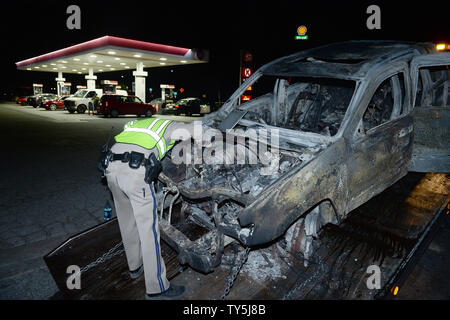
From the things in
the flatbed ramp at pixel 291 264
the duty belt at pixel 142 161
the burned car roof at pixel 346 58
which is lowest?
the flatbed ramp at pixel 291 264

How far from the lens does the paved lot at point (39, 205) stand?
2864 mm

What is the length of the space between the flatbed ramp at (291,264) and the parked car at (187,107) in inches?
771

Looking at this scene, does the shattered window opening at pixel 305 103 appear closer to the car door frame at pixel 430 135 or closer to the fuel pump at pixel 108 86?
the car door frame at pixel 430 135

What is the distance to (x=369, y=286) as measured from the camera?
2.74 metres

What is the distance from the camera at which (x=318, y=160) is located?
257cm

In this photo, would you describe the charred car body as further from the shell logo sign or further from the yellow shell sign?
the yellow shell sign

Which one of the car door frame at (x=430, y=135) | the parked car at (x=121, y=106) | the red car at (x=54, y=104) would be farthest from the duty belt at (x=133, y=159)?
the red car at (x=54, y=104)

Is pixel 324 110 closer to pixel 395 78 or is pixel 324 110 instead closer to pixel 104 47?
pixel 395 78

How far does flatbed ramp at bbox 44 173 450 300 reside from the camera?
2.70 m

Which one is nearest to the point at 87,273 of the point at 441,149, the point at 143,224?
the point at 143,224

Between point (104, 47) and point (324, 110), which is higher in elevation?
point (104, 47)

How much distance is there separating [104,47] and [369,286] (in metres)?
18.7

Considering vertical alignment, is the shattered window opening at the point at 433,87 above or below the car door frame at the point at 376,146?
above

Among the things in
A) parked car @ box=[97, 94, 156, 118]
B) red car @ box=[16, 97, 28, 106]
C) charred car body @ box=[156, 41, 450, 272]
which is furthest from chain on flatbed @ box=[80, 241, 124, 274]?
red car @ box=[16, 97, 28, 106]
